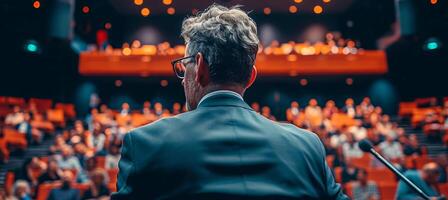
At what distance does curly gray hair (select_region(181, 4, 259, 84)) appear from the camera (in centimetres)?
102

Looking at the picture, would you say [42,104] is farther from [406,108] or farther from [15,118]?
[406,108]

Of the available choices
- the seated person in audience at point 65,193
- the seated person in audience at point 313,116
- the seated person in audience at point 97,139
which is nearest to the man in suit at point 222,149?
the seated person in audience at point 65,193

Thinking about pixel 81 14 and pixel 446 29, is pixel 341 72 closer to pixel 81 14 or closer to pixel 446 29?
pixel 446 29

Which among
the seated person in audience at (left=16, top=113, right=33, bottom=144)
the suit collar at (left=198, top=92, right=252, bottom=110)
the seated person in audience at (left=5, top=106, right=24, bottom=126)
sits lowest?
the seated person in audience at (left=16, top=113, right=33, bottom=144)

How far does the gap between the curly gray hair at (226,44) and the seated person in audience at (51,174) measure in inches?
283

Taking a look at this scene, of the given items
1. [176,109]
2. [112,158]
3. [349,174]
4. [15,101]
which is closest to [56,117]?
[15,101]

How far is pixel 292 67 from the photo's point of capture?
1499 centimetres

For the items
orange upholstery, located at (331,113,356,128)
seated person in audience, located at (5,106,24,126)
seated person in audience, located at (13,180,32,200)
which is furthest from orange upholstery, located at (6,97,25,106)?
orange upholstery, located at (331,113,356,128)

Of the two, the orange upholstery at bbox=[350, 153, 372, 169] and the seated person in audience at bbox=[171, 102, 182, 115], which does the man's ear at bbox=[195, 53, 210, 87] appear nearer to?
the orange upholstery at bbox=[350, 153, 372, 169]

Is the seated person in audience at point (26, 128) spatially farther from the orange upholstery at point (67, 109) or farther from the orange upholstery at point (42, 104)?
the orange upholstery at point (42, 104)

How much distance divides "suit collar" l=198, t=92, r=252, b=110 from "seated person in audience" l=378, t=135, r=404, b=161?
8673 millimetres

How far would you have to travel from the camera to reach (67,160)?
848 cm

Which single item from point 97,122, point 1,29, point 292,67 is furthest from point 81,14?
point 292,67

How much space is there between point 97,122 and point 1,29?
4425mm
